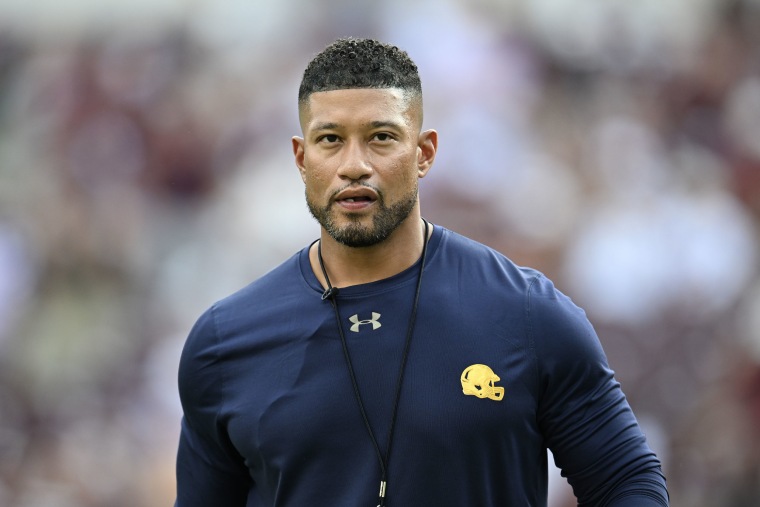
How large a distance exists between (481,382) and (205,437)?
2.47 ft

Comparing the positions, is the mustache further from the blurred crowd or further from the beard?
the blurred crowd

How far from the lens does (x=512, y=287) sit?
2.78 meters

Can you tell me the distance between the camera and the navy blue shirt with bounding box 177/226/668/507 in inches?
103

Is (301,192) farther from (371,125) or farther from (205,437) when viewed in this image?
(371,125)

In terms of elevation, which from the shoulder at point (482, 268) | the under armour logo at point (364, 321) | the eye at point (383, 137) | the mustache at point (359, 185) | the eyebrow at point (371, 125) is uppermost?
the eyebrow at point (371, 125)

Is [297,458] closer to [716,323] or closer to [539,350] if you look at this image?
[539,350]

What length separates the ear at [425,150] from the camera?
287 cm

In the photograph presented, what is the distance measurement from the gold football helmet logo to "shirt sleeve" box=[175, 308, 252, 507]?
A: 0.62 meters

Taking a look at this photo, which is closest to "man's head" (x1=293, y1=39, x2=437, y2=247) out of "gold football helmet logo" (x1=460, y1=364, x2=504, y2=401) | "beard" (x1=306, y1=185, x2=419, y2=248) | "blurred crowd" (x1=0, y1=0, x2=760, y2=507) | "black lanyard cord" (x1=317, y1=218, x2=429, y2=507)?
"beard" (x1=306, y1=185, x2=419, y2=248)

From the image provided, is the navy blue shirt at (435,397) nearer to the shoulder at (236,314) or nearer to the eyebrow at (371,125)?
the shoulder at (236,314)

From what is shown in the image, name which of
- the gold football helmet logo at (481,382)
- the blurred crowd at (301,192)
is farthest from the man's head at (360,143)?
the blurred crowd at (301,192)

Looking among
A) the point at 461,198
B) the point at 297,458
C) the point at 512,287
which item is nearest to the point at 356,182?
the point at 512,287

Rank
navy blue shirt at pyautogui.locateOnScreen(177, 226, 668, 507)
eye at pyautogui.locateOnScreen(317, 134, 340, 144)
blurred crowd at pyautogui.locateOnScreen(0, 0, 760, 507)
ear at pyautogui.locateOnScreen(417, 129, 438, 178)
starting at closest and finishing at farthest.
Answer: navy blue shirt at pyautogui.locateOnScreen(177, 226, 668, 507)
eye at pyautogui.locateOnScreen(317, 134, 340, 144)
ear at pyautogui.locateOnScreen(417, 129, 438, 178)
blurred crowd at pyautogui.locateOnScreen(0, 0, 760, 507)

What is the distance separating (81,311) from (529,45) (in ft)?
8.98
